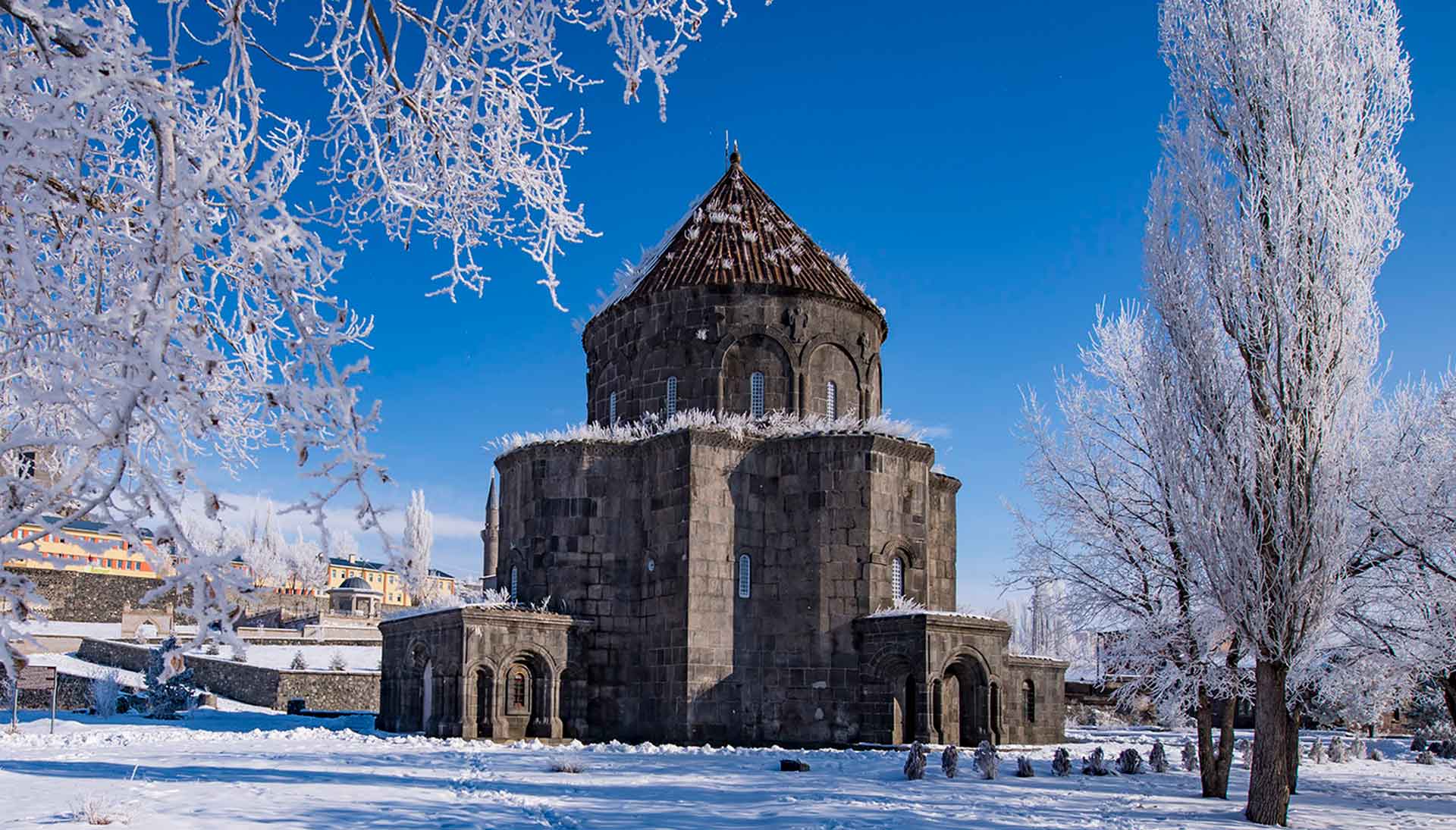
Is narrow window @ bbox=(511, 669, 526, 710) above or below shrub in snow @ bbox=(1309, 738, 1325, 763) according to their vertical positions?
above

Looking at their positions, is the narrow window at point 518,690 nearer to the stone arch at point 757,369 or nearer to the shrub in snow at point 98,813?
the stone arch at point 757,369

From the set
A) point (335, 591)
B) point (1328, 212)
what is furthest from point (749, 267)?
point (335, 591)

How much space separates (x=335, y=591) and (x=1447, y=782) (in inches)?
2382

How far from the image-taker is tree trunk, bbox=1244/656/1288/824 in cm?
1245

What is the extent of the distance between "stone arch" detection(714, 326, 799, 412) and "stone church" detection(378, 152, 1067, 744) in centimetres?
4

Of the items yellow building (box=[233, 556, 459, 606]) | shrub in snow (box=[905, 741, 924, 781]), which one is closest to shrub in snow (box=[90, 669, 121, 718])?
shrub in snow (box=[905, 741, 924, 781])

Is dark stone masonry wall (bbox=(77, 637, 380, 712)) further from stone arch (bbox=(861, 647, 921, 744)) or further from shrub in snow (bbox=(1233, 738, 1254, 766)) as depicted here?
shrub in snow (bbox=(1233, 738, 1254, 766))

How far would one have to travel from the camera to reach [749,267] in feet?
85.9

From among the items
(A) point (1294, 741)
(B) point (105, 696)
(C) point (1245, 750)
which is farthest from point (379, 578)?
(A) point (1294, 741)

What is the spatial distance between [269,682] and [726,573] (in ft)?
63.2

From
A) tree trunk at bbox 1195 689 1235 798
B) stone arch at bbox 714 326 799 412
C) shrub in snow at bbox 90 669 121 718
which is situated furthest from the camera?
shrub in snow at bbox 90 669 121 718

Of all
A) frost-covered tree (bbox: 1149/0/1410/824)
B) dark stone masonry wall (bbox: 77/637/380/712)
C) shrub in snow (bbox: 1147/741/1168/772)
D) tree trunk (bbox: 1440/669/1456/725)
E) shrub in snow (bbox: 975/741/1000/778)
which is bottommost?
dark stone masonry wall (bbox: 77/637/380/712)

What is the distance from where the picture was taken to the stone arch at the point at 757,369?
25.5 metres

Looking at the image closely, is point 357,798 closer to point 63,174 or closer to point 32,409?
point 32,409
